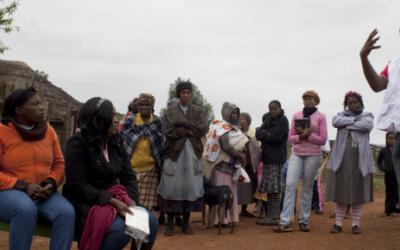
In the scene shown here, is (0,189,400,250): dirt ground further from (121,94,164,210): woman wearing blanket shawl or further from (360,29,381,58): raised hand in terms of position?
(360,29,381,58): raised hand

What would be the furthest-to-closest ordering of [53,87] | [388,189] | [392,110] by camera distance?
[53,87]
[388,189]
[392,110]

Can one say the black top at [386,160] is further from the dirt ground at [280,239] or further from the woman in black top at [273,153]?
the woman in black top at [273,153]

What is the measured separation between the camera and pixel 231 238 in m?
6.86

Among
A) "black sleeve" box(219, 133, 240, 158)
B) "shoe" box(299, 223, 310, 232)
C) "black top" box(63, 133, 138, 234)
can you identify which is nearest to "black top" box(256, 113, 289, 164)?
"black sleeve" box(219, 133, 240, 158)

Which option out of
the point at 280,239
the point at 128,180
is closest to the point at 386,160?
the point at 280,239

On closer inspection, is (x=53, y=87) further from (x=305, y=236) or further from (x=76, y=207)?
(x=76, y=207)

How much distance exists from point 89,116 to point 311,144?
12.6 feet

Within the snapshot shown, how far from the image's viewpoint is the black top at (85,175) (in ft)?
12.9

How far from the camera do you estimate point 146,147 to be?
23.3 feet

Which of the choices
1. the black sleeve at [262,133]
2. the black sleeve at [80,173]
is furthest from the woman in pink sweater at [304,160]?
the black sleeve at [80,173]

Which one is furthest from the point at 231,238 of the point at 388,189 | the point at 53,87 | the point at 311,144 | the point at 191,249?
the point at 53,87

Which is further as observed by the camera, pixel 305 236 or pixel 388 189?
pixel 388 189

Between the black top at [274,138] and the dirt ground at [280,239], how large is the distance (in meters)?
1.13

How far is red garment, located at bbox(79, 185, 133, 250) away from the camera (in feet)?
12.3
